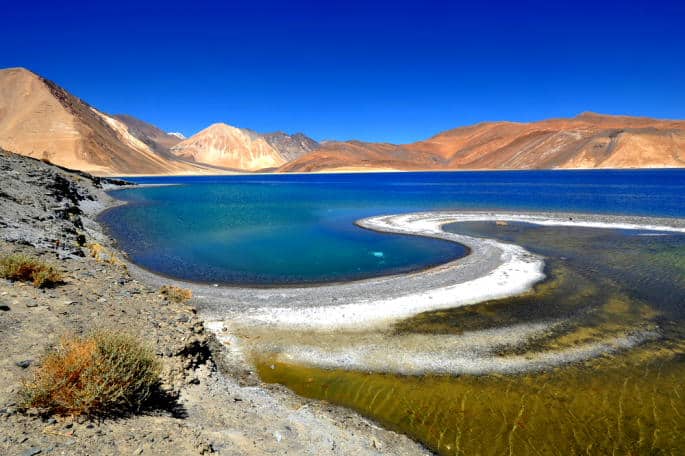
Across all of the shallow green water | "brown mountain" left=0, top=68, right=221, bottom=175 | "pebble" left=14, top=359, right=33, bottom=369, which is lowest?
the shallow green water

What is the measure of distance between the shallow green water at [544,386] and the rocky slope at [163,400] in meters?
0.81

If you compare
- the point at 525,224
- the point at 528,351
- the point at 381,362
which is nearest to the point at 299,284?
the point at 381,362

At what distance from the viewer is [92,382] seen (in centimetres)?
468

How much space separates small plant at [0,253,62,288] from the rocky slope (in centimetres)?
26

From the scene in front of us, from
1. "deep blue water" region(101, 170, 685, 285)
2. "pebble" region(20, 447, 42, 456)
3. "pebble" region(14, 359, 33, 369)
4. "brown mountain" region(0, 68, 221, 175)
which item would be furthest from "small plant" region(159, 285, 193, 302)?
"brown mountain" region(0, 68, 221, 175)

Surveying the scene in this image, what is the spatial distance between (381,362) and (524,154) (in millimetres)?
180105

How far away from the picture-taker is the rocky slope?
171 inches

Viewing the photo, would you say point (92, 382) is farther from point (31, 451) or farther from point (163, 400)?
point (163, 400)

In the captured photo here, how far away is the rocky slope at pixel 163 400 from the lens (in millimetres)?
4352

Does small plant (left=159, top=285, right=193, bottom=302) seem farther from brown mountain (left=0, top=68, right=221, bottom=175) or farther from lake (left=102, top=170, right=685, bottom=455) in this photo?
brown mountain (left=0, top=68, right=221, bottom=175)

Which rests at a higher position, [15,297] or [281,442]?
[15,297]

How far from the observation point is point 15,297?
743cm

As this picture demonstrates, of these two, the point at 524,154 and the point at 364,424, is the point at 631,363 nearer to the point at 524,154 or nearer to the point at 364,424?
the point at 364,424

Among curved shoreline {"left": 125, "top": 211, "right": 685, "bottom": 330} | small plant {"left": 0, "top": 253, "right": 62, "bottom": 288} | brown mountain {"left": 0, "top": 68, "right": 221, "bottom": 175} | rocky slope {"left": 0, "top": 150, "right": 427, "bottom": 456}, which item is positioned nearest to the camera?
rocky slope {"left": 0, "top": 150, "right": 427, "bottom": 456}
